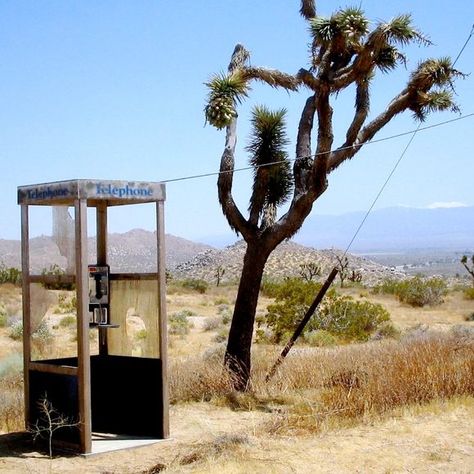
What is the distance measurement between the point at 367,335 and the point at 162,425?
13.8 meters

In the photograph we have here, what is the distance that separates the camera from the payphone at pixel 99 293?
1016 cm

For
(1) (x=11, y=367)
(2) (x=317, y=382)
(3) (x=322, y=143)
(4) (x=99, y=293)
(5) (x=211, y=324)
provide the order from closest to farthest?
(4) (x=99, y=293) < (2) (x=317, y=382) < (3) (x=322, y=143) < (1) (x=11, y=367) < (5) (x=211, y=324)

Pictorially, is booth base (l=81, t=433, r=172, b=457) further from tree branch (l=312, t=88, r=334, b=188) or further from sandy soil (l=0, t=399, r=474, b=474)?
tree branch (l=312, t=88, r=334, b=188)

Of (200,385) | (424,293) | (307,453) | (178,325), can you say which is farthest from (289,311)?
(424,293)

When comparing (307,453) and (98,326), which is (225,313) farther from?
(307,453)

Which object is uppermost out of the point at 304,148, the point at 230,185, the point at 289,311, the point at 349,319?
the point at 304,148

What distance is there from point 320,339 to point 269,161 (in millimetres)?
8427

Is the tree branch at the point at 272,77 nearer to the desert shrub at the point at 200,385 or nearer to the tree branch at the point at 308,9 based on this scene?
the tree branch at the point at 308,9

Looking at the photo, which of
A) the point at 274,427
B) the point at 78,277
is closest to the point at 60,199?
the point at 78,277

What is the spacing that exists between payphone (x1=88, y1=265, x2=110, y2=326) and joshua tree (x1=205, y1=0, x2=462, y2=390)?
3046mm

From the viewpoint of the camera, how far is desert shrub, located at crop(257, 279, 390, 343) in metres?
22.0

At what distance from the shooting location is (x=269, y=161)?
13922 mm

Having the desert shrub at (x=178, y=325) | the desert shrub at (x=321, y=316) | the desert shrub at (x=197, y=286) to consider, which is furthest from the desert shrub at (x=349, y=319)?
the desert shrub at (x=197, y=286)

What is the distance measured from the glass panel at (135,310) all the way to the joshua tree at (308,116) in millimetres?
2622
